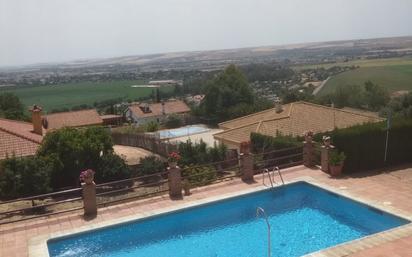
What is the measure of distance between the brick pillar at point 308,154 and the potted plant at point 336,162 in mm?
1065

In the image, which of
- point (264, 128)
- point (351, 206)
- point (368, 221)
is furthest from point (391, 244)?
point (264, 128)

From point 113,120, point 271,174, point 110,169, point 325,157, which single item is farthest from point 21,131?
point 113,120

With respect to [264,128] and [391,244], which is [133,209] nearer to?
[391,244]

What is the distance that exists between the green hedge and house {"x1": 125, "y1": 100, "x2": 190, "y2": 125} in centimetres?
4534

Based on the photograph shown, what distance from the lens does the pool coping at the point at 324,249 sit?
9797mm

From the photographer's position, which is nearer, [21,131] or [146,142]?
[21,131]

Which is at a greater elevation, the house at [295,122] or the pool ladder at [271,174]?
the pool ladder at [271,174]

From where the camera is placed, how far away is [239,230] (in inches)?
485

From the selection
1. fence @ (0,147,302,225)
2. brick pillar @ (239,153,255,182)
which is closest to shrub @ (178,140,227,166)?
fence @ (0,147,302,225)

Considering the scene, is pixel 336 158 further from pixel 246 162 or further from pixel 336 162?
pixel 246 162

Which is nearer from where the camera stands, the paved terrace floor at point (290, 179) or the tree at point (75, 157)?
the paved terrace floor at point (290, 179)

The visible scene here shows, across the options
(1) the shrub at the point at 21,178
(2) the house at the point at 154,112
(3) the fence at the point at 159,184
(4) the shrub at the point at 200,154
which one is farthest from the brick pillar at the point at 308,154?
(2) the house at the point at 154,112

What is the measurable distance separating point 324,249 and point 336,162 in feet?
19.8

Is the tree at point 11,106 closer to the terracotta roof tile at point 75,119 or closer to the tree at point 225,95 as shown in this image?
the terracotta roof tile at point 75,119
